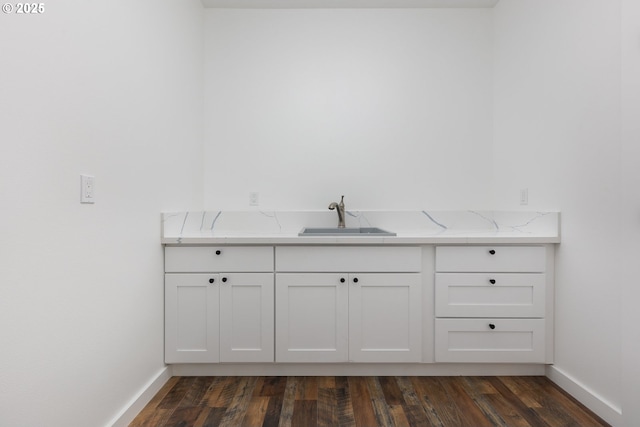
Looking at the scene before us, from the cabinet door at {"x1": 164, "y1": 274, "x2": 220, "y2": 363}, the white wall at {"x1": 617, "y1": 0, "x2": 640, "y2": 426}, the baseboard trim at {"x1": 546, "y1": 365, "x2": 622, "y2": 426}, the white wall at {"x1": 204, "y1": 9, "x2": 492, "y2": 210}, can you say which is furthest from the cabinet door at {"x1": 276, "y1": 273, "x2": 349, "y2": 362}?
the white wall at {"x1": 617, "y1": 0, "x2": 640, "y2": 426}

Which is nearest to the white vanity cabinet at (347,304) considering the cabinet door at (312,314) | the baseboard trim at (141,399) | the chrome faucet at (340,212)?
the cabinet door at (312,314)

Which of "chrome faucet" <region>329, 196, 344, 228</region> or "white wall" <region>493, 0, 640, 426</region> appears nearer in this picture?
"white wall" <region>493, 0, 640, 426</region>

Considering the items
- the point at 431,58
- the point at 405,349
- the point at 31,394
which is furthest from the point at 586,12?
the point at 31,394

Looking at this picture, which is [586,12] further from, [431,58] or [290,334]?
[290,334]

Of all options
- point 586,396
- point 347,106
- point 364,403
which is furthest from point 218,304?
point 586,396

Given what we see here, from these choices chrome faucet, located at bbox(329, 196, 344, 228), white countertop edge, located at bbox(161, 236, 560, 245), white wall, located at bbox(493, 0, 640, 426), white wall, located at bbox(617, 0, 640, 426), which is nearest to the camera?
white wall, located at bbox(617, 0, 640, 426)

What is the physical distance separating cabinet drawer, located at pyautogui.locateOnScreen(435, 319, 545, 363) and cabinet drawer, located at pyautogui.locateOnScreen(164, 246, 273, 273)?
1.07 meters

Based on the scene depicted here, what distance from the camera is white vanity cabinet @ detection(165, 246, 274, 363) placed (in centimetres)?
205

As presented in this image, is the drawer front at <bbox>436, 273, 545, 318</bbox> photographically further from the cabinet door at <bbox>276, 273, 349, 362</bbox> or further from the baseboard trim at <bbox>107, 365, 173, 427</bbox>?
the baseboard trim at <bbox>107, 365, 173, 427</bbox>

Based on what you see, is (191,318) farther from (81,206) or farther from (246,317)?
(81,206)

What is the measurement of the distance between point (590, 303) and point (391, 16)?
224 centimetres

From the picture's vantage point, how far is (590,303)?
179 cm

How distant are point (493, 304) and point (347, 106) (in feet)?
5.38

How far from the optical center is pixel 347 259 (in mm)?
2080
